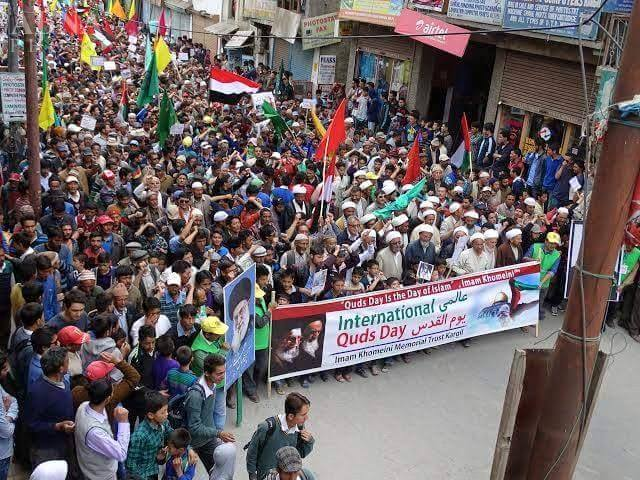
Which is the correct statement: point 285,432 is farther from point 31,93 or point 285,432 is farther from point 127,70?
point 127,70

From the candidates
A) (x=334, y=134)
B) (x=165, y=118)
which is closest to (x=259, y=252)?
(x=334, y=134)

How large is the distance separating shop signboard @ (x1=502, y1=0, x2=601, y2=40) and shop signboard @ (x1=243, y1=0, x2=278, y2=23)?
52.6 ft

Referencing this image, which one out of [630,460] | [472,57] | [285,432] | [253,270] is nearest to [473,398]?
[630,460]

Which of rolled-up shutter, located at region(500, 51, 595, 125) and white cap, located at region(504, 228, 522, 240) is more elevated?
rolled-up shutter, located at region(500, 51, 595, 125)

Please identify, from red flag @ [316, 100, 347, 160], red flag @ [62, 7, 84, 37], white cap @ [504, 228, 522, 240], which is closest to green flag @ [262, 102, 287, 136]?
red flag @ [316, 100, 347, 160]

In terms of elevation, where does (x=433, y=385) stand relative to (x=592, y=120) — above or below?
below

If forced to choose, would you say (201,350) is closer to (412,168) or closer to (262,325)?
(262,325)

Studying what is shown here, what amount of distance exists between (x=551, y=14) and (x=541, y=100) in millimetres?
2375

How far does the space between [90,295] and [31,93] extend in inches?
148

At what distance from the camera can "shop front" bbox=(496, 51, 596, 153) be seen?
15406 millimetres

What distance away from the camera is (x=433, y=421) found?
7.27 m

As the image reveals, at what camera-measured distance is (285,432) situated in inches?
187

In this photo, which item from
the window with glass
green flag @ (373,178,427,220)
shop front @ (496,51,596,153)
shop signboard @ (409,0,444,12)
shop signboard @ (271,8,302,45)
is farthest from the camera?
shop signboard @ (271,8,302,45)

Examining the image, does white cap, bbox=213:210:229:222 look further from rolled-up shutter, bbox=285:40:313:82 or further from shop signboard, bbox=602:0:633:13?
rolled-up shutter, bbox=285:40:313:82
